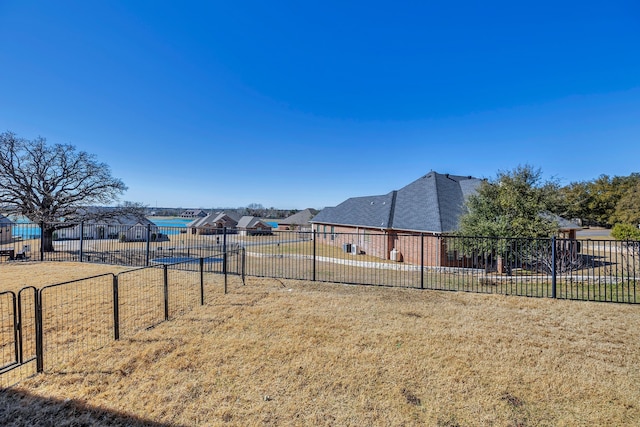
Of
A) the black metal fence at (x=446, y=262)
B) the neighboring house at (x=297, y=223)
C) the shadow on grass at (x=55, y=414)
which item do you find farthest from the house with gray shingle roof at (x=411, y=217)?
the neighboring house at (x=297, y=223)

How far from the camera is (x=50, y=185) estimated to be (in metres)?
18.2

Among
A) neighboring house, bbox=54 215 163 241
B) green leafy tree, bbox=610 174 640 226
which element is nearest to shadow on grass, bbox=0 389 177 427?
neighboring house, bbox=54 215 163 241

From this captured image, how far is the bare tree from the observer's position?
1692 centimetres

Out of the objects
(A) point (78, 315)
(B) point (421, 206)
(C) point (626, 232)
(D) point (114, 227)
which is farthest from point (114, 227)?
(C) point (626, 232)

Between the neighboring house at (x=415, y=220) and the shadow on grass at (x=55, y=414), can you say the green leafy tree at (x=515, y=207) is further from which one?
the shadow on grass at (x=55, y=414)

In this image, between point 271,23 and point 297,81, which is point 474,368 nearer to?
point 271,23

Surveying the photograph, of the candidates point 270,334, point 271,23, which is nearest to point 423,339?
point 270,334

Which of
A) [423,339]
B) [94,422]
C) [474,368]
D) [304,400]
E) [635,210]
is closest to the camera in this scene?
[94,422]

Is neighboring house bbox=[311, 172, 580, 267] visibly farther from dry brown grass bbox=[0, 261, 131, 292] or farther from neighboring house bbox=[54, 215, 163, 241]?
neighboring house bbox=[54, 215, 163, 241]

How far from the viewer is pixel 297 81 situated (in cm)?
1614

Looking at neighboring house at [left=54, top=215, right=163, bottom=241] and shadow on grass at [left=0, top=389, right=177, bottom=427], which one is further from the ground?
neighboring house at [left=54, top=215, right=163, bottom=241]

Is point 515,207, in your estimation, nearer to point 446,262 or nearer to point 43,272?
point 446,262

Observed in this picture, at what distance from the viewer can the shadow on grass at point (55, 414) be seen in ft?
8.27

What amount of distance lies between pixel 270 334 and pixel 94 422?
2485mm
